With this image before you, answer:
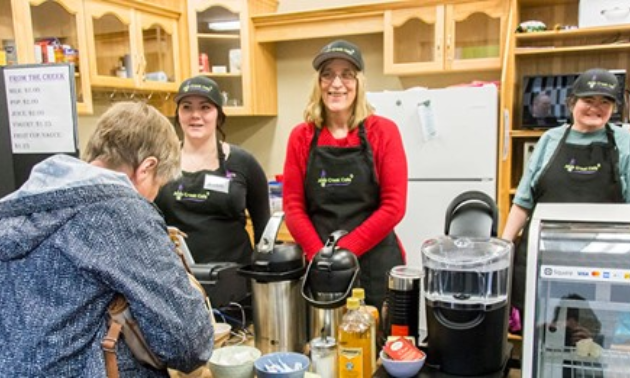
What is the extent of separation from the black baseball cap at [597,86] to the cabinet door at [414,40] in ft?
3.84

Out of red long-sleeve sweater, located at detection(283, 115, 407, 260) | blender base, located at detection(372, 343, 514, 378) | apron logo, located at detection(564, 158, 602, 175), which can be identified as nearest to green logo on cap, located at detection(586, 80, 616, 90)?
apron logo, located at detection(564, 158, 602, 175)

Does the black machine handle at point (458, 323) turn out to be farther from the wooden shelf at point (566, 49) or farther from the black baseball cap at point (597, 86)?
the wooden shelf at point (566, 49)

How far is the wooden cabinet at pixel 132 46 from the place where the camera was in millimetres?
3252

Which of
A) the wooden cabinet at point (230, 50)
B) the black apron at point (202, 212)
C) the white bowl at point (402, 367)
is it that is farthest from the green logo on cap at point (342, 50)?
the wooden cabinet at point (230, 50)

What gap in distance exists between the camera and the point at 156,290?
3.26 feet

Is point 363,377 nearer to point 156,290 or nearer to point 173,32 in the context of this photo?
point 156,290

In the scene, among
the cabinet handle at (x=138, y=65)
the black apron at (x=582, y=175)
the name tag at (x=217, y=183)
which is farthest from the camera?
the cabinet handle at (x=138, y=65)

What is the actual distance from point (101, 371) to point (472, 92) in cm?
265

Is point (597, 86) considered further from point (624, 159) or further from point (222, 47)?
point (222, 47)

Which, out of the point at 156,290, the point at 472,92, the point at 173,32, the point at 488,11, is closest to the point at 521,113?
the point at 472,92

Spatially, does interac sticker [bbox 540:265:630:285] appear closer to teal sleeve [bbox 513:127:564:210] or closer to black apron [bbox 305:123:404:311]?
black apron [bbox 305:123:404:311]

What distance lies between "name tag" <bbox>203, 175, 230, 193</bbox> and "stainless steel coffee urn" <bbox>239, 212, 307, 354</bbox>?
0.74 meters

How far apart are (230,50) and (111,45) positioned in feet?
3.02

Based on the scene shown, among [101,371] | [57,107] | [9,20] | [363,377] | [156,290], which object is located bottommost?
[363,377]
